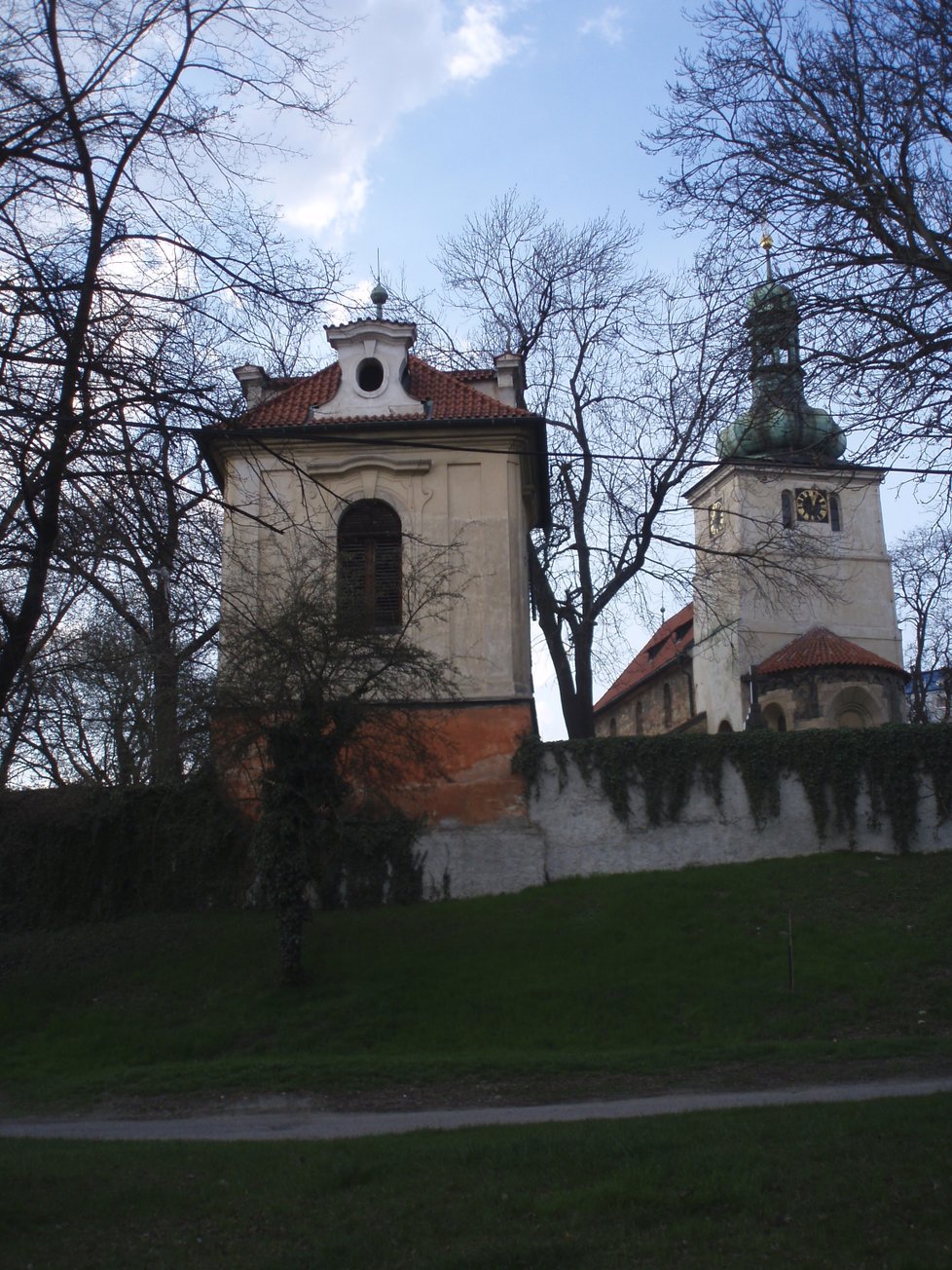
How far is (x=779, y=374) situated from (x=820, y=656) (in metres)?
29.7

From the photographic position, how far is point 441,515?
25.0 m

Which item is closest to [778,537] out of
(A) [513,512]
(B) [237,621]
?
(A) [513,512]

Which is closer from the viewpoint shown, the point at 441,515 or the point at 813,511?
the point at 441,515

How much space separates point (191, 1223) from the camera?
23.8 ft

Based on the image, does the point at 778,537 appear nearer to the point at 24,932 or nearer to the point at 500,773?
the point at 500,773

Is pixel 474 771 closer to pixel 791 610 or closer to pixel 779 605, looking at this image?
pixel 791 610

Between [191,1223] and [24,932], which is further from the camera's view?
[24,932]

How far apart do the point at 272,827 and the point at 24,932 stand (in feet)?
22.5

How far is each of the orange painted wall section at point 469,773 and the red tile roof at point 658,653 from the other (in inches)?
993

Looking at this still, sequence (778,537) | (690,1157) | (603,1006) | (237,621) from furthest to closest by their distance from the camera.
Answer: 1. (778,537)
2. (603,1006)
3. (237,621)
4. (690,1157)

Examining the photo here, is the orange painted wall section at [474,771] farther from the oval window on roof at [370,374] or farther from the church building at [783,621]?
the church building at [783,621]

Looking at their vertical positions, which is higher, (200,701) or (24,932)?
(200,701)

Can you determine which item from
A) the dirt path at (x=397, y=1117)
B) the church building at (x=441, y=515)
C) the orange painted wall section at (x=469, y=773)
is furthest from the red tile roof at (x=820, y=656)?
the dirt path at (x=397, y=1117)

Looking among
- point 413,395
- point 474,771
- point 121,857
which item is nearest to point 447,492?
point 413,395
